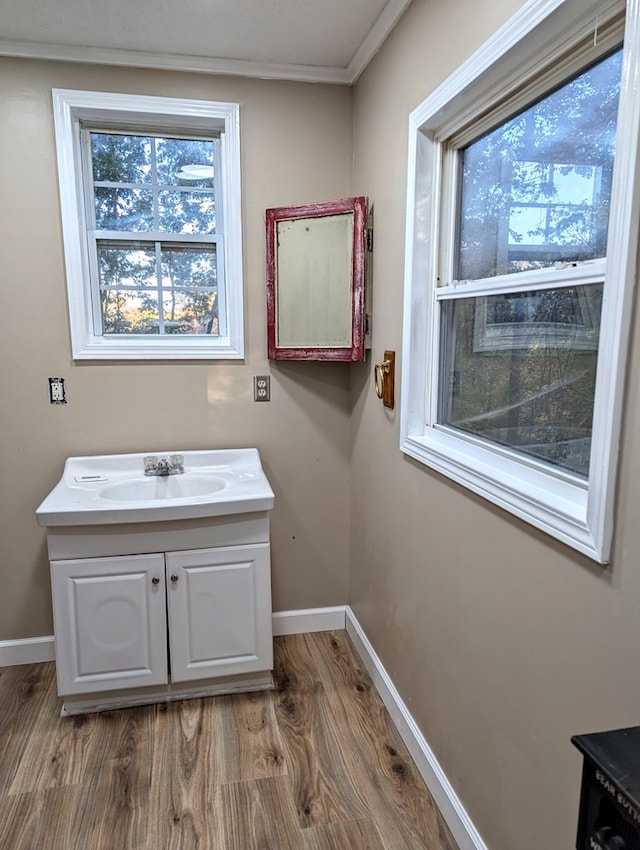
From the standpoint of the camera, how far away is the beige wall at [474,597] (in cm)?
98

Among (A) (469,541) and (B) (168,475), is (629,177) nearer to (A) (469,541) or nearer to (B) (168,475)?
(A) (469,541)

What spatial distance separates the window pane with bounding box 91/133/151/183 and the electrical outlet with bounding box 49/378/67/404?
868mm

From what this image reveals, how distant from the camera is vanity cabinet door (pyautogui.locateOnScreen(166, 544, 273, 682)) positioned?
2.06 meters

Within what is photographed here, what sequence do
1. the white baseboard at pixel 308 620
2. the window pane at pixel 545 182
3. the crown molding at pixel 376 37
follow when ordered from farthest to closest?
the white baseboard at pixel 308 620, the crown molding at pixel 376 37, the window pane at pixel 545 182

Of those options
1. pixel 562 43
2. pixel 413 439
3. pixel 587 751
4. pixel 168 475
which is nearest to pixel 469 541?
pixel 413 439

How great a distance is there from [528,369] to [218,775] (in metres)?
1.61

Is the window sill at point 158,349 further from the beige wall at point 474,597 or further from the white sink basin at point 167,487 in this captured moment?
the beige wall at point 474,597

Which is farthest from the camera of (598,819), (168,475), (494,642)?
(168,475)

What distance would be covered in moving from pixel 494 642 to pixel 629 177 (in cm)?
105

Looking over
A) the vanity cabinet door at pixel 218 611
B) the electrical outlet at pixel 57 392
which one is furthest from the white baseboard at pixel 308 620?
the electrical outlet at pixel 57 392

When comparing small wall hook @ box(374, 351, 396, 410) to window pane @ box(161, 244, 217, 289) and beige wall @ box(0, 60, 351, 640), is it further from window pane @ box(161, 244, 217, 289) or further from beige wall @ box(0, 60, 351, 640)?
window pane @ box(161, 244, 217, 289)

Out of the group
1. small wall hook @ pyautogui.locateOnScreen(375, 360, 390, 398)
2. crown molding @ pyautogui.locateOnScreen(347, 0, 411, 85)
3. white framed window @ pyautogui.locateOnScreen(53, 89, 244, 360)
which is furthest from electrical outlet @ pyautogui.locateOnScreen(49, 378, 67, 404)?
crown molding @ pyautogui.locateOnScreen(347, 0, 411, 85)

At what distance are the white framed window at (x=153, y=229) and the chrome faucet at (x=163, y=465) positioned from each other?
0.44 m

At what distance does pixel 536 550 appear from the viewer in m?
1.17
